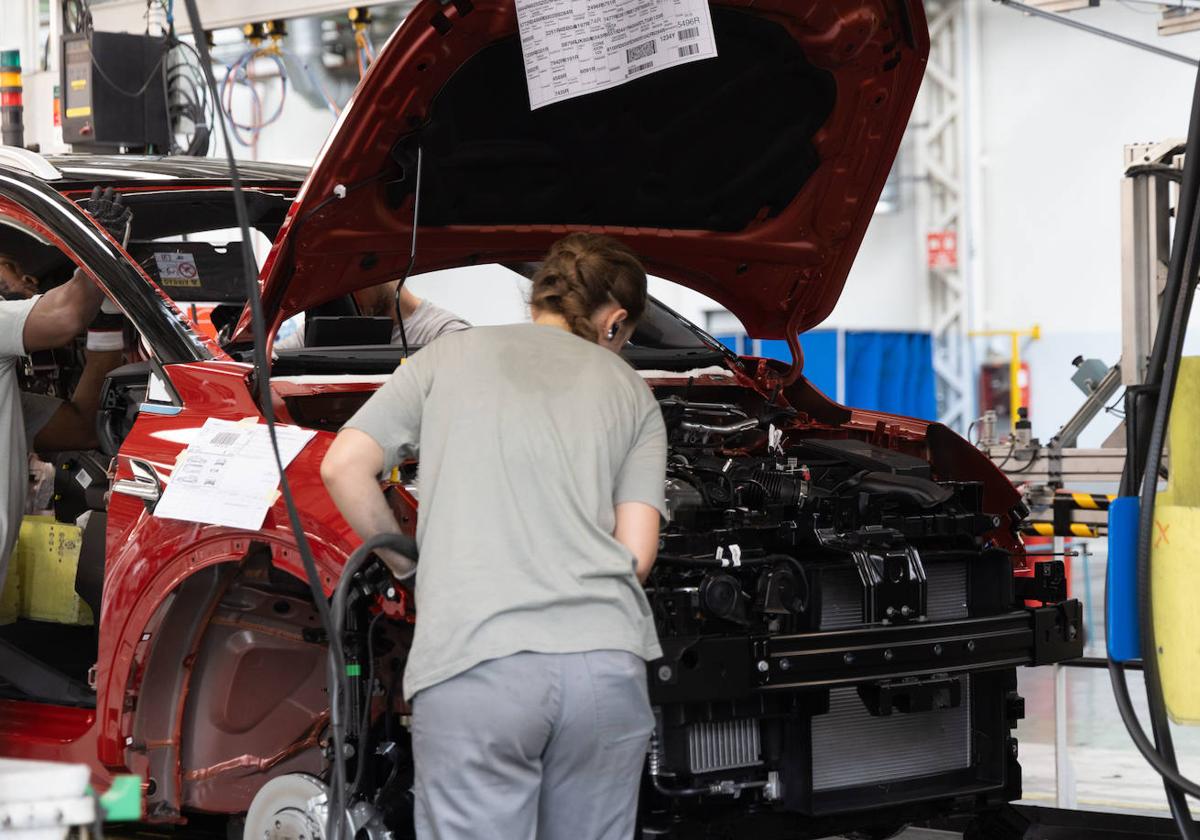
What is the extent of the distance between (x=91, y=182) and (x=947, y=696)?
2.73m

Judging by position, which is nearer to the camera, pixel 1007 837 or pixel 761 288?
pixel 1007 837

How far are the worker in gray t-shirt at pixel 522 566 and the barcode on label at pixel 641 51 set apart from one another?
98cm

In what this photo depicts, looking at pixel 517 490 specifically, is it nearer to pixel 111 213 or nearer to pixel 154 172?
pixel 111 213

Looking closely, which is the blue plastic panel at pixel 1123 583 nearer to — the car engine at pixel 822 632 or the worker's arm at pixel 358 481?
the car engine at pixel 822 632

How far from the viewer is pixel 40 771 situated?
5.75 feet

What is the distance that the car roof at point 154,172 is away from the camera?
4230 mm

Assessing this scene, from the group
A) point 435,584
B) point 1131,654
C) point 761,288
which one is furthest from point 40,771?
point 761,288

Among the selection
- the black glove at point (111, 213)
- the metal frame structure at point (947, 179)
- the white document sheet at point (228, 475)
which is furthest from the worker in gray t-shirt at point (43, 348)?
the metal frame structure at point (947, 179)

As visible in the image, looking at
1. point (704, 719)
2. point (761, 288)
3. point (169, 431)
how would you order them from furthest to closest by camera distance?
1. point (761, 288)
2. point (169, 431)
3. point (704, 719)

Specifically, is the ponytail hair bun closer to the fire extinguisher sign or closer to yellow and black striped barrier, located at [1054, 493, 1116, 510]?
yellow and black striped barrier, located at [1054, 493, 1116, 510]

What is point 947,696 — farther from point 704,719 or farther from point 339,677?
point 339,677

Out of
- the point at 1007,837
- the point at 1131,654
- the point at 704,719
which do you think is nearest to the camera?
the point at 1131,654

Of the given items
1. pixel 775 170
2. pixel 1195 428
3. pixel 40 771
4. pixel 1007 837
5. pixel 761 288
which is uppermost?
pixel 775 170

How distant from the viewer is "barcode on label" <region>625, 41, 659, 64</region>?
347 cm
